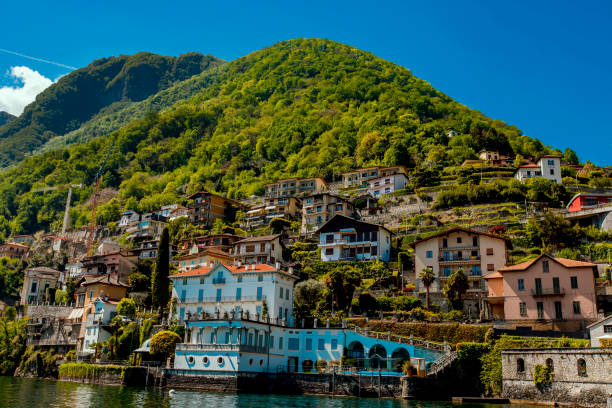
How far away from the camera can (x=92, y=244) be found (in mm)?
131875

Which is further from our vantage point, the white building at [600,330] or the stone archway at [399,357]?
the stone archway at [399,357]

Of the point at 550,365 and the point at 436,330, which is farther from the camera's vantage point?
the point at 436,330

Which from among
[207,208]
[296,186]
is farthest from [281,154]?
[207,208]

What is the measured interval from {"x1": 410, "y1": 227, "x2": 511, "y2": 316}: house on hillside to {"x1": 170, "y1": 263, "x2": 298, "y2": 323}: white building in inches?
623

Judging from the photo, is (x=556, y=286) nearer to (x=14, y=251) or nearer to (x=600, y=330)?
(x=600, y=330)

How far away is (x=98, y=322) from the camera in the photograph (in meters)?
67.6

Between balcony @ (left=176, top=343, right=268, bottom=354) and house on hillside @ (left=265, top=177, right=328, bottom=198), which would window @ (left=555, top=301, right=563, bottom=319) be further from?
house on hillside @ (left=265, top=177, right=328, bottom=198)

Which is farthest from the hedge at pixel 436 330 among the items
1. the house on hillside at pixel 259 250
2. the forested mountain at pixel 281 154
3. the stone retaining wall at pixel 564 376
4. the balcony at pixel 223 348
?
the forested mountain at pixel 281 154

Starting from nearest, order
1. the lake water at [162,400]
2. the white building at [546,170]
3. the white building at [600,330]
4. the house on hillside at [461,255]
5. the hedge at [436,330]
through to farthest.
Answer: the lake water at [162,400]
the white building at [600,330]
the hedge at [436,330]
the house on hillside at [461,255]
the white building at [546,170]

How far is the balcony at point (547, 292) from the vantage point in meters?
50.1

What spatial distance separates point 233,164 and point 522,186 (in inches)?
3999

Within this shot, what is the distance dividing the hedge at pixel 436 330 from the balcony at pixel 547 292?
7719 mm

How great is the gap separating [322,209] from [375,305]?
4059cm

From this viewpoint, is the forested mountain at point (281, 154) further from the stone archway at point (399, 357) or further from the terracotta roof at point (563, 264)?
the stone archway at point (399, 357)
